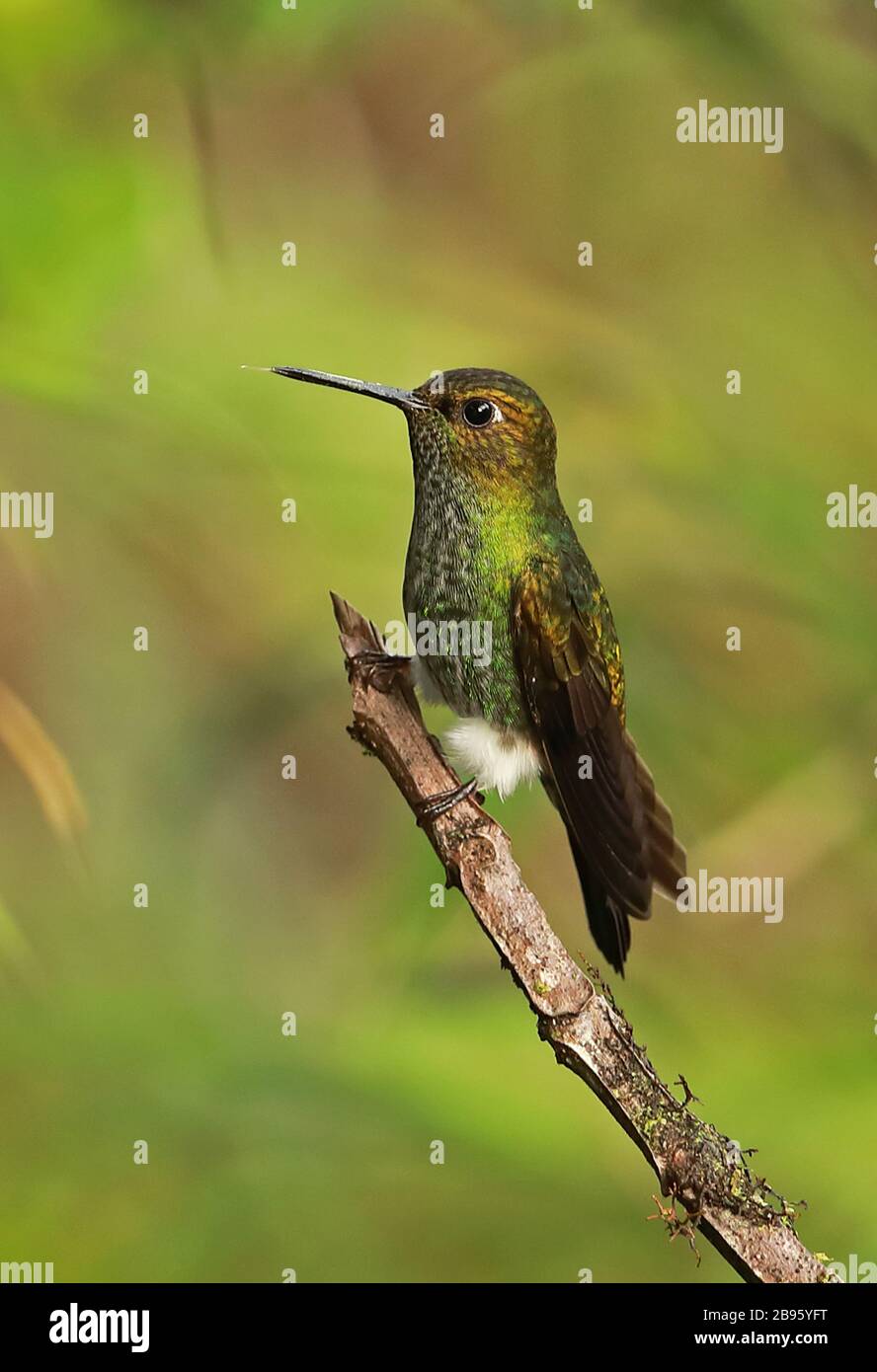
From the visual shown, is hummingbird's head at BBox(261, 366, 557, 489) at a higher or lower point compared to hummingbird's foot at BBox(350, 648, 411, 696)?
higher

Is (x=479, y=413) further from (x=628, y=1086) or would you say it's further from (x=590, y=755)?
(x=628, y=1086)

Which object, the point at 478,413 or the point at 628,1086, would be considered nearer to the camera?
the point at 628,1086

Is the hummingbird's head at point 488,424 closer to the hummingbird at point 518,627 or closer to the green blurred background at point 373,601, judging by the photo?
the hummingbird at point 518,627

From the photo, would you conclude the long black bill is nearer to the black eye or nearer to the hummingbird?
the hummingbird

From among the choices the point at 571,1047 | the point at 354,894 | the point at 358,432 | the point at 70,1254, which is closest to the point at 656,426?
the point at 358,432

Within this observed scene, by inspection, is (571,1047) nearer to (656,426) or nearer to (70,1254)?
(70,1254)

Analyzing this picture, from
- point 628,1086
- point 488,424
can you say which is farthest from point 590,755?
point 628,1086

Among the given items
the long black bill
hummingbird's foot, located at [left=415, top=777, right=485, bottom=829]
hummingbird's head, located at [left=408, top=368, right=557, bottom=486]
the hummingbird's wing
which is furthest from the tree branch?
the long black bill
